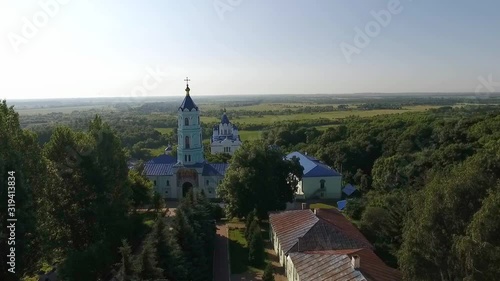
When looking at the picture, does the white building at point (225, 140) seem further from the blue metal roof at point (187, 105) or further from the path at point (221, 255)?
the path at point (221, 255)

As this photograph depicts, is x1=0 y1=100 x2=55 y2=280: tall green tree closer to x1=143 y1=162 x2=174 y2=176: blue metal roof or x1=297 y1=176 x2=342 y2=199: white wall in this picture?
x1=143 y1=162 x2=174 y2=176: blue metal roof

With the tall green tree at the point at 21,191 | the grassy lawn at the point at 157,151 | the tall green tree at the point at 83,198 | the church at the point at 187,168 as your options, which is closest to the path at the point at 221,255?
the tall green tree at the point at 83,198

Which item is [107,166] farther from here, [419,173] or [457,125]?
[457,125]

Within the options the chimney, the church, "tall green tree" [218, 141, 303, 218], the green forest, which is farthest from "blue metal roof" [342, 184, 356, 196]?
the chimney

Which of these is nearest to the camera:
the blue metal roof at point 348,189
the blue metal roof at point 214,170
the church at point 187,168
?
the church at point 187,168

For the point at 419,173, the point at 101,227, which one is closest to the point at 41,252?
the point at 101,227

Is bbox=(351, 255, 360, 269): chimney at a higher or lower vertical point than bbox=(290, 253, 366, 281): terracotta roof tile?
higher
